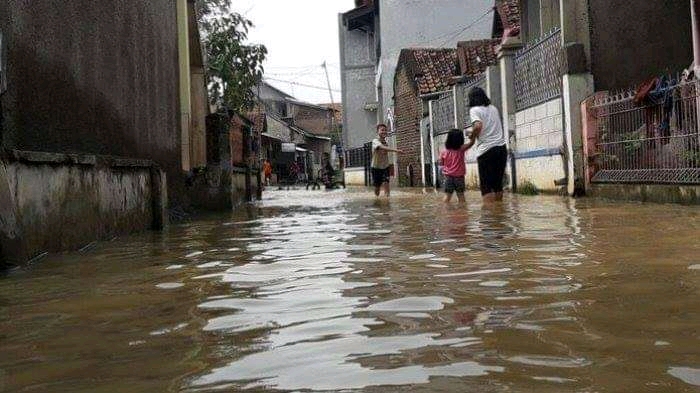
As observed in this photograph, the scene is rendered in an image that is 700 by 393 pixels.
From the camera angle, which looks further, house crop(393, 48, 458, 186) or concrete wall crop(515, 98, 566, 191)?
house crop(393, 48, 458, 186)

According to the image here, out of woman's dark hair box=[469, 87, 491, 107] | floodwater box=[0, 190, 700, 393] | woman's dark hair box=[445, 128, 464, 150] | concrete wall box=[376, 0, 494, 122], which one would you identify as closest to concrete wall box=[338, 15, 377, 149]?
concrete wall box=[376, 0, 494, 122]

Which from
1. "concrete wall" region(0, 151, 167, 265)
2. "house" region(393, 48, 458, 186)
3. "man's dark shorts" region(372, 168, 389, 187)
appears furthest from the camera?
"house" region(393, 48, 458, 186)

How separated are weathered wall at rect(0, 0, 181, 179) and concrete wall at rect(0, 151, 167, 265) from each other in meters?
0.22

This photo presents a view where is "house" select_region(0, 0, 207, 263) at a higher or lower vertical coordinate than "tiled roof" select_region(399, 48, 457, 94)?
lower

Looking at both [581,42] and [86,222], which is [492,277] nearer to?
[86,222]

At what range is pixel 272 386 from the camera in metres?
1.97

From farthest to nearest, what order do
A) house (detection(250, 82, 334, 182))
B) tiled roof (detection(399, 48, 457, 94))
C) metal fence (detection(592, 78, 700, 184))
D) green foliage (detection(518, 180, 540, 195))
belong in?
house (detection(250, 82, 334, 182)), tiled roof (detection(399, 48, 457, 94)), green foliage (detection(518, 180, 540, 195)), metal fence (detection(592, 78, 700, 184))

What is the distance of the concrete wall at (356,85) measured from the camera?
41.5 m

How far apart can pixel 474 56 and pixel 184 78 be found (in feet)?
45.3

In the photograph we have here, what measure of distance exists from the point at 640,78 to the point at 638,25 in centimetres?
80

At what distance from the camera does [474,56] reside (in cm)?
2441

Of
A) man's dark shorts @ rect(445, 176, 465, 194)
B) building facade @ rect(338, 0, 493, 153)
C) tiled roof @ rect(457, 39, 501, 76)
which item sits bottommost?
man's dark shorts @ rect(445, 176, 465, 194)

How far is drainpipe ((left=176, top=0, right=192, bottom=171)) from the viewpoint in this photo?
12.0 meters

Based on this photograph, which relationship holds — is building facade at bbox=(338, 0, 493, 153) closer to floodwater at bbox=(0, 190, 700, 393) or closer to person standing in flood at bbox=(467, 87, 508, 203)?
person standing in flood at bbox=(467, 87, 508, 203)
